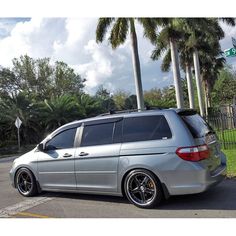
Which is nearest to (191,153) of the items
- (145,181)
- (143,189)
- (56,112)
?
(145,181)

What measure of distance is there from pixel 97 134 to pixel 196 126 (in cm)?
185

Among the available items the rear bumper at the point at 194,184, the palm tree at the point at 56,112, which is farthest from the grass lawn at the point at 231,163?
the palm tree at the point at 56,112

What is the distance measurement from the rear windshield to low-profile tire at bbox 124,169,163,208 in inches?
41.3

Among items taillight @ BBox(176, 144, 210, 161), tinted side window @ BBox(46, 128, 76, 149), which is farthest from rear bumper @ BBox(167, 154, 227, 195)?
tinted side window @ BBox(46, 128, 76, 149)

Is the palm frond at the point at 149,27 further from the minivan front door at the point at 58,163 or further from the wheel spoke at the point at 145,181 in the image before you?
the wheel spoke at the point at 145,181

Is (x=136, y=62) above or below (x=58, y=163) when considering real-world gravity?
above

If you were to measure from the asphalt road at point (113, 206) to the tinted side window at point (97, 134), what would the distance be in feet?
3.66

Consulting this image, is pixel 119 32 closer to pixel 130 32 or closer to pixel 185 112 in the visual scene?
pixel 130 32

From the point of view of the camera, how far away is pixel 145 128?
6.53m

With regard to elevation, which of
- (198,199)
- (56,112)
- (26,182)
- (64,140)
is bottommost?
(198,199)

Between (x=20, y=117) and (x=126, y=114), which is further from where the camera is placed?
(x=20, y=117)

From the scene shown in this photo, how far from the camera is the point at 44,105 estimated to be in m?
36.6

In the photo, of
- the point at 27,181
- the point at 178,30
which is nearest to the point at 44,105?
the point at 178,30
